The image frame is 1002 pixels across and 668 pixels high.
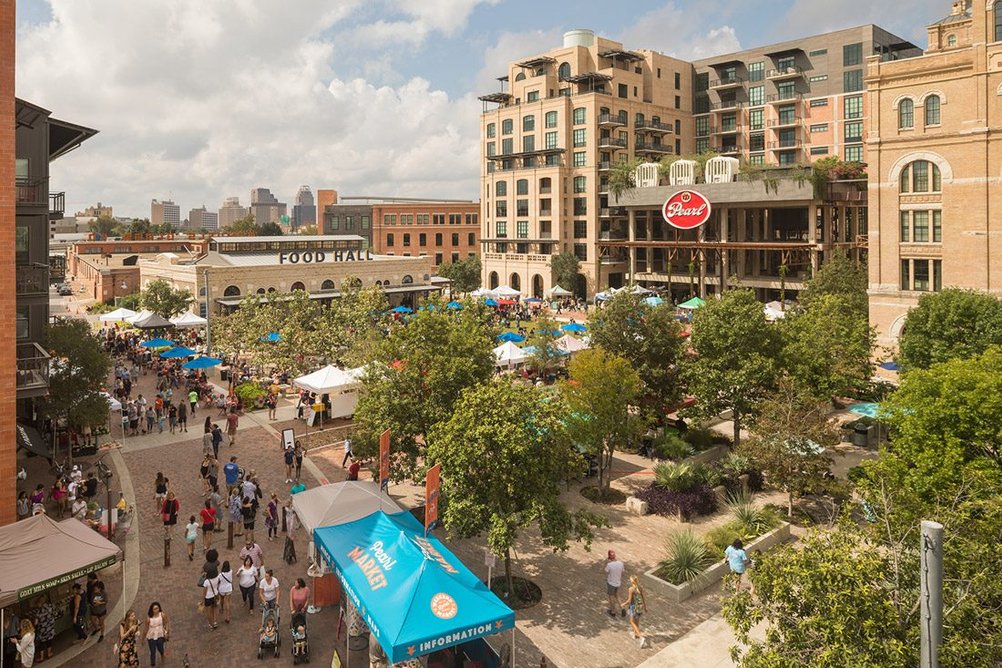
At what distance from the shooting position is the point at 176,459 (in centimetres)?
2522

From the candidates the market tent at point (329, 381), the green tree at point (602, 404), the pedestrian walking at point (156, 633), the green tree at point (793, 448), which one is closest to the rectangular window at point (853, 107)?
the green tree at point (793, 448)

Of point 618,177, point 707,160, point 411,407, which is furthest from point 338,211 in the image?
point 411,407

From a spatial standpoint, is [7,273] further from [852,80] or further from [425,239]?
[425,239]

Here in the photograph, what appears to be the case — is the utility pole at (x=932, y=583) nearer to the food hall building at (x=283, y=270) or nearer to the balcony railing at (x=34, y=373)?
the balcony railing at (x=34, y=373)

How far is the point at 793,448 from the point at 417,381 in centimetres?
1106

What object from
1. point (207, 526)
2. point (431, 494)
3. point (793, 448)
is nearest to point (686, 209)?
point (793, 448)

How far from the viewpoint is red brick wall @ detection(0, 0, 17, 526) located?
48.2 ft

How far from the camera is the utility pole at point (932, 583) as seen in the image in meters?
6.05

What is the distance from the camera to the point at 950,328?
1031 inches

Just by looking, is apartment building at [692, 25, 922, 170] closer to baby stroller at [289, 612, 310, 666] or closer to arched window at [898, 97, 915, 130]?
arched window at [898, 97, 915, 130]

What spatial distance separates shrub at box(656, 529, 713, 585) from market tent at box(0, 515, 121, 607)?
12.3m

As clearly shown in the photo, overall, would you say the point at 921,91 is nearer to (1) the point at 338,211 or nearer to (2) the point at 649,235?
(2) the point at 649,235

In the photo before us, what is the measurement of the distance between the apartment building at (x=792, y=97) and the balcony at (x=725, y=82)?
12cm

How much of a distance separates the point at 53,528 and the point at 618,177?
6244 centimetres
